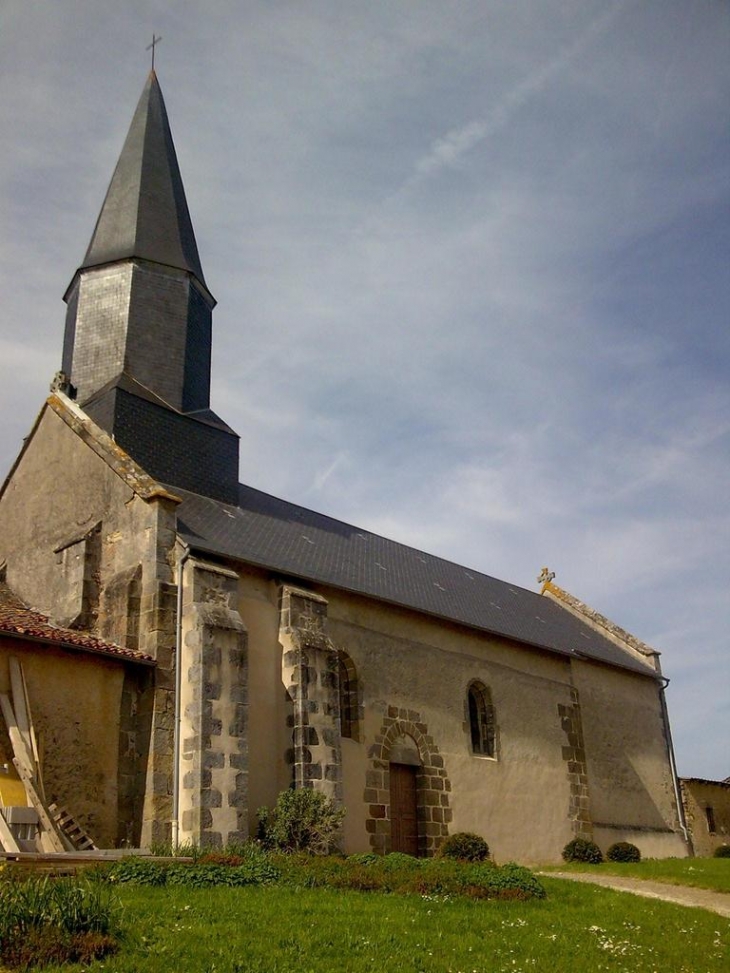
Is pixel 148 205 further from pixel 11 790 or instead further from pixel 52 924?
pixel 52 924

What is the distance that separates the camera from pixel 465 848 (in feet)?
54.8

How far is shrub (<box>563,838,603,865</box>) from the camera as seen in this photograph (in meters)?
19.8

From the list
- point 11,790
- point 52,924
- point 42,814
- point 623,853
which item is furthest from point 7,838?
point 623,853

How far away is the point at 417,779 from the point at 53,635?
7.69 m

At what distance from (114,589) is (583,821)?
1226 centimetres

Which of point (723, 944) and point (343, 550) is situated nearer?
point (723, 944)

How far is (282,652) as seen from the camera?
A: 15812mm

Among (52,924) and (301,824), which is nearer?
(52,924)

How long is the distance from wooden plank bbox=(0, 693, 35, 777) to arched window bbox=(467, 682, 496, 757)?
9694 millimetres

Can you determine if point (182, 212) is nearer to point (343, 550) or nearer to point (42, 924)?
point (343, 550)

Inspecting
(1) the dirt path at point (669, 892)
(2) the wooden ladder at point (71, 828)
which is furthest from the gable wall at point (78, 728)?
(1) the dirt path at point (669, 892)

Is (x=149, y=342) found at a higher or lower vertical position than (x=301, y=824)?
higher

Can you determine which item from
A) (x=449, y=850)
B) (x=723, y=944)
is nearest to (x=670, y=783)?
(x=449, y=850)

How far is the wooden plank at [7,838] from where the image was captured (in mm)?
11219
